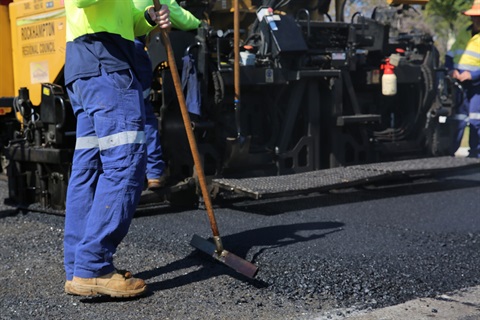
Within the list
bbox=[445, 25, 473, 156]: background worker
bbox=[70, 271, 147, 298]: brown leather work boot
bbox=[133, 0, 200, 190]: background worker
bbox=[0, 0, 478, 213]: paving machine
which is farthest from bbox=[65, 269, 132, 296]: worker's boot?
bbox=[445, 25, 473, 156]: background worker

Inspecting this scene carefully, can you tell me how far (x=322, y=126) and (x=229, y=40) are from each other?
151 cm

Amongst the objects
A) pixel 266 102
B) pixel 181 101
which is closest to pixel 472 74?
pixel 266 102

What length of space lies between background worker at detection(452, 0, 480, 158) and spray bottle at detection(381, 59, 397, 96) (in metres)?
1.22

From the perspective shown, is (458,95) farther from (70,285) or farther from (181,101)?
(70,285)

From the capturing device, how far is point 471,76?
8.88m

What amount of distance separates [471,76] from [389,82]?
1.34 metres

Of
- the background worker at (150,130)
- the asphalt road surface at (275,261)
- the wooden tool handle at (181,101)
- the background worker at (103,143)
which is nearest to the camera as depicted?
the asphalt road surface at (275,261)

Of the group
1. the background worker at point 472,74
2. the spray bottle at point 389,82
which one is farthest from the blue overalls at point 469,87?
the spray bottle at point 389,82

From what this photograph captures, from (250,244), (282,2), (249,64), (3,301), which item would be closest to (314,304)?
(250,244)

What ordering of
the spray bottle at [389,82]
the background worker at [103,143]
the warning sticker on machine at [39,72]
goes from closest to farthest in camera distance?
the background worker at [103,143], the warning sticker on machine at [39,72], the spray bottle at [389,82]

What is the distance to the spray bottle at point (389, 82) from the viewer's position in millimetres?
8102

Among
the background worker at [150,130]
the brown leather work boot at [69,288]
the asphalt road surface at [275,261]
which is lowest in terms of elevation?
the asphalt road surface at [275,261]

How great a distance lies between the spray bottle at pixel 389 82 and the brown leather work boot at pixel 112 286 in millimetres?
4763

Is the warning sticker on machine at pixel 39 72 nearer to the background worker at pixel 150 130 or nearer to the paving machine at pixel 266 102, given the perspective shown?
the paving machine at pixel 266 102
